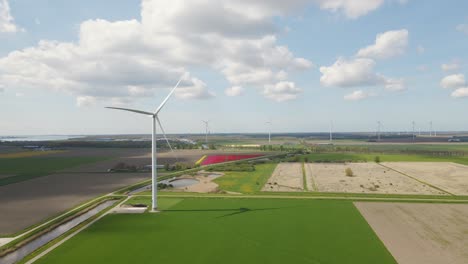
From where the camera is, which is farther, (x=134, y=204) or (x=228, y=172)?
(x=228, y=172)

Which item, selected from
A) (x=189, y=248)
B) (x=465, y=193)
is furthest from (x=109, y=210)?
(x=465, y=193)

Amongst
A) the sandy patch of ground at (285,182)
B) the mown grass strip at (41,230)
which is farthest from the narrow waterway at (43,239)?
the sandy patch of ground at (285,182)

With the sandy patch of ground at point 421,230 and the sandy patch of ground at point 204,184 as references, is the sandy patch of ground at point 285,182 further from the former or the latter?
the sandy patch of ground at point 421,230

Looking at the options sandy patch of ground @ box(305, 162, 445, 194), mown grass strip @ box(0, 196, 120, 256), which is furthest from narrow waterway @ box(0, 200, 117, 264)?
sandy patch of ground @ box(305, 162, 445, 194)

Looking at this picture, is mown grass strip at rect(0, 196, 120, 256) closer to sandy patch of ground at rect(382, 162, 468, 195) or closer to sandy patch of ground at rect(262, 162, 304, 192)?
sandy patch of ground at rect(262, 162, 304, 192)

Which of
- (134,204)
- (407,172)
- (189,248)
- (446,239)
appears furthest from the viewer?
(407,172)

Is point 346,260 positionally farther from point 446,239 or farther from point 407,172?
point 407,172
